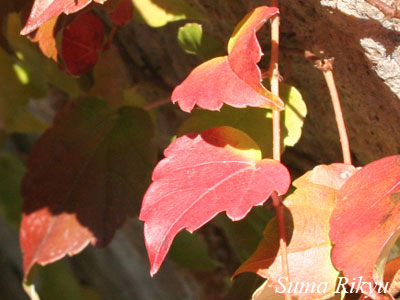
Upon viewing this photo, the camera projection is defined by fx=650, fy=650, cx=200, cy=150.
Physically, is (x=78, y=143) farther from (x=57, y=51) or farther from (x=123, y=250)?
(x=123, y=250)

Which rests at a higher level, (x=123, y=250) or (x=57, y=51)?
(x=57, y=51)

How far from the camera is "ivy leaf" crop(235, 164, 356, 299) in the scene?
56 centimetres

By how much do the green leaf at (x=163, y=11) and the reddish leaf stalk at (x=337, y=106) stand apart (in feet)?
0.57

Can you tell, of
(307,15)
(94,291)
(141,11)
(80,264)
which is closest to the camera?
(307,15)

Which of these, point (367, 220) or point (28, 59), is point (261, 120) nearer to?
point (367, 220)

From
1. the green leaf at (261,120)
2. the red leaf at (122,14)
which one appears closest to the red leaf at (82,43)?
the red leaf at (122,14)

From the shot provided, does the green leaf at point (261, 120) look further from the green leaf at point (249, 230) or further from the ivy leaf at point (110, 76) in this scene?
the ivy leaf at point (110, 76)

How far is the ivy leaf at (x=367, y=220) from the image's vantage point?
486 mm

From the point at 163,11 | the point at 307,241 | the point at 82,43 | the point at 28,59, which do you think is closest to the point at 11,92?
the point at 28,59

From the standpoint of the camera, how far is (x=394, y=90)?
61 centimetres

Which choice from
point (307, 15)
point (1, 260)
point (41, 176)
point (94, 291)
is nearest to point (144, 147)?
point (41, 176)

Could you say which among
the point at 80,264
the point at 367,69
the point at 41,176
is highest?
the point at 367,69

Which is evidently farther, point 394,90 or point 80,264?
point 80,264

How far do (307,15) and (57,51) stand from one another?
0.28 m
